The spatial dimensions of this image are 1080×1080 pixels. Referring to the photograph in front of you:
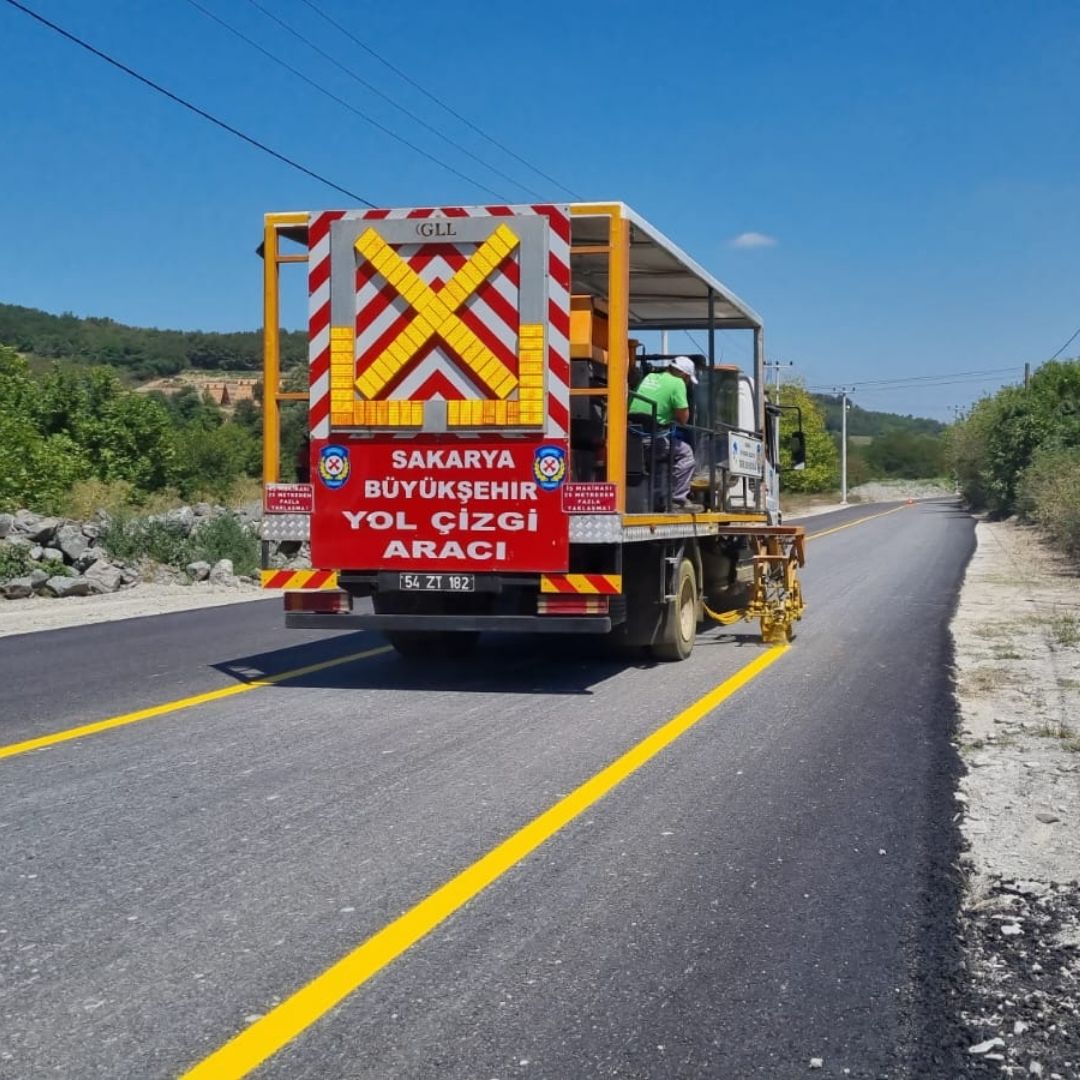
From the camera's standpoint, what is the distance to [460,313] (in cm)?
906

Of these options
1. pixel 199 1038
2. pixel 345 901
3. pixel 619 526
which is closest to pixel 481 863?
pixel 345 901

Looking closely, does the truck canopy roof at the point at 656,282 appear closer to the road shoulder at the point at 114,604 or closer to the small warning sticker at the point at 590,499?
the small warning sticker at the point at 590,499

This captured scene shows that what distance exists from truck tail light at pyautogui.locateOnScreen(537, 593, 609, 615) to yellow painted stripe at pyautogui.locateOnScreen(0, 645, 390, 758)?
2.13 metres

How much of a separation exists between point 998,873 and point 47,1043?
3.51m

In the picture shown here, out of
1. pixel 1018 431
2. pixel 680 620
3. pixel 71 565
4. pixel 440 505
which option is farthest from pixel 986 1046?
pixel 1018 431

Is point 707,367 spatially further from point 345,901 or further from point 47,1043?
point 47,1043

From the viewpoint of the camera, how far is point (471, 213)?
899 cm

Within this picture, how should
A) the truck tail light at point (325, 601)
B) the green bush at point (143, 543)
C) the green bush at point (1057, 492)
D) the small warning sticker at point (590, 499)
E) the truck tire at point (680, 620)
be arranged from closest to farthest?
the small warning sticker at point (590, 499) → the truck tail light at point (325, 601) → the truck tire at point (680, 620) → the green bush at point (143, 543) → the green bush at point (1057, 492)

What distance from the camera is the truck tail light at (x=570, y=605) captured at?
905cm

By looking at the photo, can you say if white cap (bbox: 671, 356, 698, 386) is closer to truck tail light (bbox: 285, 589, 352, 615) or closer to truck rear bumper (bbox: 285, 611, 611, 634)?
truck rear bumper (bbox: 285, 611, 611, 634)

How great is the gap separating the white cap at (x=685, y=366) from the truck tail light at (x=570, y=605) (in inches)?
118

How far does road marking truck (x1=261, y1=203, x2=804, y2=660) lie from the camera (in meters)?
8.97

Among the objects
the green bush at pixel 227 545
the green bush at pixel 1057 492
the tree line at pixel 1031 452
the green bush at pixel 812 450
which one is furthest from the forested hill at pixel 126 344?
the green bush at pixel 227 545

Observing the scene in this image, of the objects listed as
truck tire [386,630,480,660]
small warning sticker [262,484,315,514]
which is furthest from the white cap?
small warning sticker [262,484,315,514]
